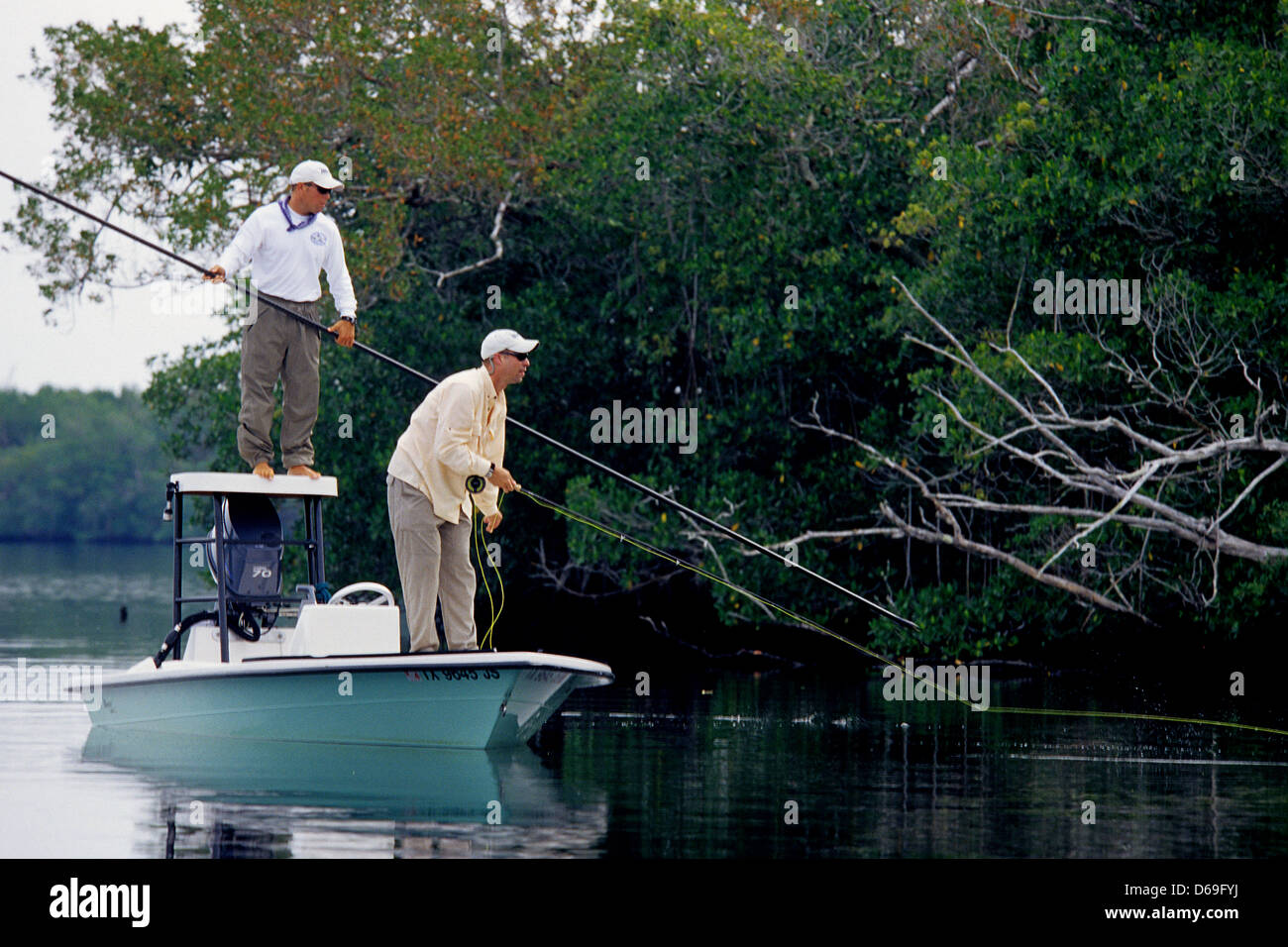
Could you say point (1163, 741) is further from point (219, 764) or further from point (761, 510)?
point (761, 510)

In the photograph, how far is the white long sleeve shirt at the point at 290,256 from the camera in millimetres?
12172

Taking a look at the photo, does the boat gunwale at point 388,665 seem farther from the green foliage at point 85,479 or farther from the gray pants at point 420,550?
the green foliage at point 85,479

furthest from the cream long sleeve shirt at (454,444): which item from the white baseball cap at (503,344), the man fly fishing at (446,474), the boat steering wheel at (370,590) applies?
the boat steering wheel at (370,590)

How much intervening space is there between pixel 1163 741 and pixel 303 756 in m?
5.78

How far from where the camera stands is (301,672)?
11289 mm

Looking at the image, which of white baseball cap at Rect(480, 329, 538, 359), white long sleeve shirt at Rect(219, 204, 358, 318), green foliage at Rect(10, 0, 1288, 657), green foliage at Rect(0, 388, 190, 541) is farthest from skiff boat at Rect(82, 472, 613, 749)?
green foliage at Rect(0, 388, 190, 541)

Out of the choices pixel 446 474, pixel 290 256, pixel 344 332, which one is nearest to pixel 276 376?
pixel 344 332

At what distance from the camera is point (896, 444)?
2138 cm

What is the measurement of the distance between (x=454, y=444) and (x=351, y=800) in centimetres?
230

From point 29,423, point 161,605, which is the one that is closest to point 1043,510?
point 161,605

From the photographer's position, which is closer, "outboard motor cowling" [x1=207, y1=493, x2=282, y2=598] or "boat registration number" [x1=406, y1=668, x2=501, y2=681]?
"boat registration number" [x1=406, y1=668, x2=501, y2=681]

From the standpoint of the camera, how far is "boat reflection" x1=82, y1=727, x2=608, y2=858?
8.67 metres

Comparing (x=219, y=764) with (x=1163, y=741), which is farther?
(x=1163, y=741)

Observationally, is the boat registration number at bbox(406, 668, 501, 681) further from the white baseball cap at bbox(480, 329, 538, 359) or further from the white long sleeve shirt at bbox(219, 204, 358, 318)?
the white long sleeve shirt at bbox(219, 204, 358, 318)
